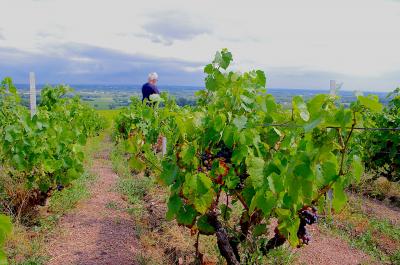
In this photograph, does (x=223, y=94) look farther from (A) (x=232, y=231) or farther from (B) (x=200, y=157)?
(A) (x=232, y=231)

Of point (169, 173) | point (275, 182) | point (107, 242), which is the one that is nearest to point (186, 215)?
point (169, 173)

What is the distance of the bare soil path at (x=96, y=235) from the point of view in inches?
146

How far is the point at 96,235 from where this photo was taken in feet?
14.0

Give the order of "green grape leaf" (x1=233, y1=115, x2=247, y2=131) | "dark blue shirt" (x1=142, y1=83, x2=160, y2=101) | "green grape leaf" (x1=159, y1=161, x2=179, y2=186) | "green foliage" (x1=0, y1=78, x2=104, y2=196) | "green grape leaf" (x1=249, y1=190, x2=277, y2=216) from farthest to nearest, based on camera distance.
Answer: "dark blue shirt" (x1=142, y1=83, x2=160, y2=101)
"green foliage" (x1=0, y1=78, x2=104, y2=196)
"green grape leaf" (x1=159, y1=161, x2=179, y2=186)
"green grape leaf" (x1=233, y1=115, x2=247, y2=131)
"green grape leaf" (x1=249, y1=190, x2=277, y2=216)

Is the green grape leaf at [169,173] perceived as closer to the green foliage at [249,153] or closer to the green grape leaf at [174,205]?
the green foliage at [249,153]

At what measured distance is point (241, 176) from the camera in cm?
277

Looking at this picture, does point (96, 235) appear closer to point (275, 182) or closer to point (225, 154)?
point (225, 154)

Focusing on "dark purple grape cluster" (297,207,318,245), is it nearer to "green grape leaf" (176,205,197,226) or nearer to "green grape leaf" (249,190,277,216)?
"green grape leaf" (176,205,197,226)

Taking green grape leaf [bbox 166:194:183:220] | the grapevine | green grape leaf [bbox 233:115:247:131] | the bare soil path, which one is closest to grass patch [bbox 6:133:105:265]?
the bare soil path

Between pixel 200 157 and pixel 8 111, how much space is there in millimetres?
3595

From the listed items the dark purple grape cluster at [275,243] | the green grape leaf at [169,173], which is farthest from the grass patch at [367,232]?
the green grape leaf at [169,173]

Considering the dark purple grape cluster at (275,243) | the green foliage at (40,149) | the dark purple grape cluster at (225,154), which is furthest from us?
the green foliage at (40,149)

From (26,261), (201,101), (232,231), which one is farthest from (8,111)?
(232,231)

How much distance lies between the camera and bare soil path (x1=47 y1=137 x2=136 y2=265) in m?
3.72
